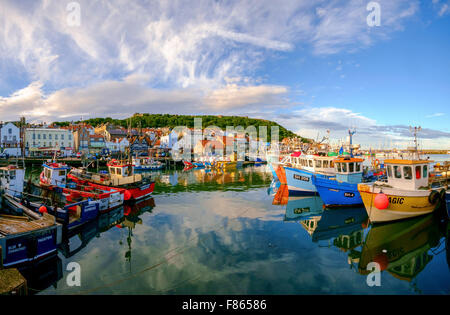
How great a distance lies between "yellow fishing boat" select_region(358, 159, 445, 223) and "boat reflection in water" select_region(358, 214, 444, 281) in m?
0.65

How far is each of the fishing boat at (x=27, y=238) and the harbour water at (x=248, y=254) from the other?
2.22 ft

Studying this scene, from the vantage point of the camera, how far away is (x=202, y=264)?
Answer: 10281mm

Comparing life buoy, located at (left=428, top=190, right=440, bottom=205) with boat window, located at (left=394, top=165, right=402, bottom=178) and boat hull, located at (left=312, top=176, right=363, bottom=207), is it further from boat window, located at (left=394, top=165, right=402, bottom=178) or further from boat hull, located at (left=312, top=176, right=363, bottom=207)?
boat hull, located at (left=312, top=176, right=363, bottom=207)

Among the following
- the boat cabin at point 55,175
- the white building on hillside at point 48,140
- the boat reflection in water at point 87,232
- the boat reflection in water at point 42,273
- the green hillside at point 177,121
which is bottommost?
the boat reflection in water at point 42,273

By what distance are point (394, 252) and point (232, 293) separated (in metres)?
8.40

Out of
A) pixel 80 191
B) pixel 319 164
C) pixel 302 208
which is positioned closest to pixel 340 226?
pixel 302 208

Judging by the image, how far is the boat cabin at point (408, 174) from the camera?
49.0 ft

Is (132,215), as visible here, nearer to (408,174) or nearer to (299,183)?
(299,183)

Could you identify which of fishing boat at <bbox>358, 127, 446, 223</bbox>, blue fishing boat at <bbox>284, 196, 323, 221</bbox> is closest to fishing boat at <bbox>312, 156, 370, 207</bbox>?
blue fishing boat at <bbox>284, 196, 323, 221</bbox>

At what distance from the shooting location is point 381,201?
13.8 m

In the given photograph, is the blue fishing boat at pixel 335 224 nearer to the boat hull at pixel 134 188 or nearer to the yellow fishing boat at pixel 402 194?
the yellow fishing boat at pixel 402 194

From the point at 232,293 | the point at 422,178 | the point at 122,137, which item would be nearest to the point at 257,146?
the point at 122,137

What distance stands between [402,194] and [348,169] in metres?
7.03

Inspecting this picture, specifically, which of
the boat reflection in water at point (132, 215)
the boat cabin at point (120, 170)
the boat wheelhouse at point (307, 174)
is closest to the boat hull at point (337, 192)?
the boat wheelhouse at point (307, 174)
